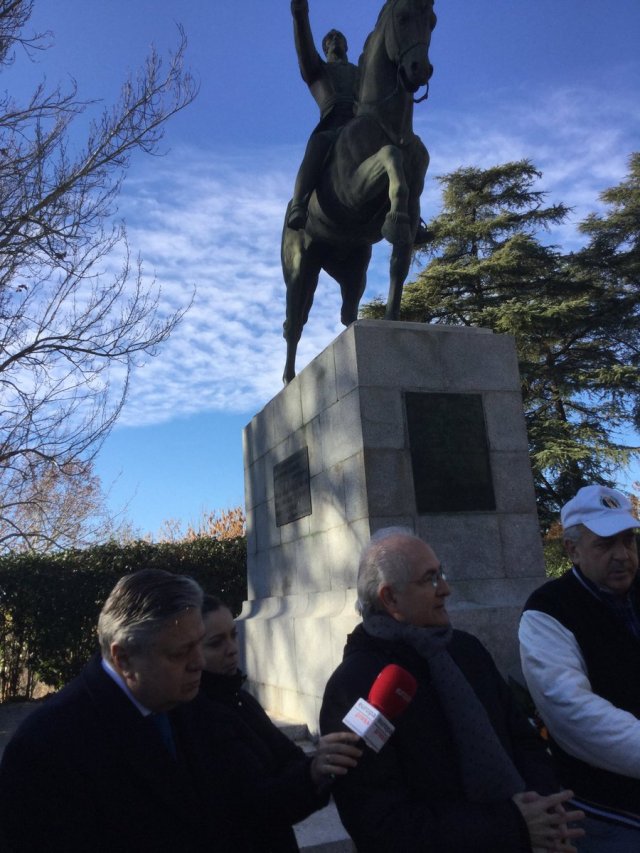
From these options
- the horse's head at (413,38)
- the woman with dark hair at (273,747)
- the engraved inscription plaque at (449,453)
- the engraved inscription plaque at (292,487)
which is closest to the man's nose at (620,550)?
the woman with dark hair at (273,747)

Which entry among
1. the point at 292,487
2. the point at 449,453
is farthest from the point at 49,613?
the point at 449,453

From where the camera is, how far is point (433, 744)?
204 centimetres

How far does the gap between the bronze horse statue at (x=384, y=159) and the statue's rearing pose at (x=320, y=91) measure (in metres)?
0.15

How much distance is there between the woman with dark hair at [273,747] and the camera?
193 centimetres

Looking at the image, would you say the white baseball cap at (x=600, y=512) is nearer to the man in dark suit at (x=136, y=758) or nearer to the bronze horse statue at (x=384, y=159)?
the man in dark suit at (x=136, y=758)

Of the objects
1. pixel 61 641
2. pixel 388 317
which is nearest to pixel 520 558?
pixel 388 317

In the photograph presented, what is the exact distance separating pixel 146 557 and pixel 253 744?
1057 centimetres

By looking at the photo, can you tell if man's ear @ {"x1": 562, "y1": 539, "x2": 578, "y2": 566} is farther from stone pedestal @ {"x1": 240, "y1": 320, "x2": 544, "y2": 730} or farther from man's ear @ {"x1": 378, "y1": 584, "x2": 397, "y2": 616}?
stone pedestal @ {"x1": 240, "y1": 320, "x2": 544, "y2": 730}

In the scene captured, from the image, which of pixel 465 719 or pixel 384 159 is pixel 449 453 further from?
pixel 465 719

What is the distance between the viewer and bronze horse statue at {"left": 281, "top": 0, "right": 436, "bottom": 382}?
5660 mm

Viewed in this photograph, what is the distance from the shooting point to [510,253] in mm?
23781

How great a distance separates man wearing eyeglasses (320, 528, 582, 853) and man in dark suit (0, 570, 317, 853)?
310mm

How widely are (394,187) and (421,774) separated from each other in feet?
14.8

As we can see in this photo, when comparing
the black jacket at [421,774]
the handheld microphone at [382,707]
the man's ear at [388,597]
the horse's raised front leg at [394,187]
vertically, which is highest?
the horse's raised front leg at [394,187]
